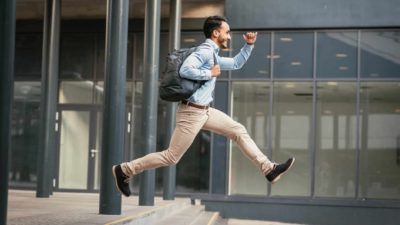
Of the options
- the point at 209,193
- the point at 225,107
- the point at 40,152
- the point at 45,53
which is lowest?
the point at 209,193

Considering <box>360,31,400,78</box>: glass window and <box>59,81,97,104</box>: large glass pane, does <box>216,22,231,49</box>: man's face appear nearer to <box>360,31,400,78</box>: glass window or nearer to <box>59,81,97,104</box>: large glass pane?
<box>360,31,400,78</box>: glass window

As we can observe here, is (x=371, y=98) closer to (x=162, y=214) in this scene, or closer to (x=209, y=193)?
(x=209, y=193)

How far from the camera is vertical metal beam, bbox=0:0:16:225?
5.00m

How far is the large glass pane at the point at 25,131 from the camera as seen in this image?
57.0 ft

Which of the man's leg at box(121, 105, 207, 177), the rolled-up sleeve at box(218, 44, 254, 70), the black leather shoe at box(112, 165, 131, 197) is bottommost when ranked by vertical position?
the black leather shoe at box(112, 165, 131, 197)

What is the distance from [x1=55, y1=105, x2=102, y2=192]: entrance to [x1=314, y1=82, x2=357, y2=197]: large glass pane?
6.17 metres

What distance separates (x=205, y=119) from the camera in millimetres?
5887

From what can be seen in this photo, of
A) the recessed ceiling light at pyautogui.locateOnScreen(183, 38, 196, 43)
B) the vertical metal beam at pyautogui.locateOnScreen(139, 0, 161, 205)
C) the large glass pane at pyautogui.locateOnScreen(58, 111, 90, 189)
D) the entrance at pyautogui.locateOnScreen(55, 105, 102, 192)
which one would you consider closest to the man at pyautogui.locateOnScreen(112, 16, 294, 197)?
the vertical metal beam at pyautogui.locateOnScreen(139, 0, 161, 205)

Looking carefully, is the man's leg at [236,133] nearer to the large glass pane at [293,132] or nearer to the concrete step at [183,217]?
the concrete step at [183,217]

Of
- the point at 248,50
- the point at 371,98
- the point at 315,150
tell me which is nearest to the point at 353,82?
the point at 371,98

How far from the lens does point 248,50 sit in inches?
239

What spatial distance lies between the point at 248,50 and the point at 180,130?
106 centimetres

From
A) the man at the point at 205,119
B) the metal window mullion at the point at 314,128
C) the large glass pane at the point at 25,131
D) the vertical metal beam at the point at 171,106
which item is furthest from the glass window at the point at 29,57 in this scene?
the man at the point at 205,119

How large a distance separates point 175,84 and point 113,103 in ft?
11.5
